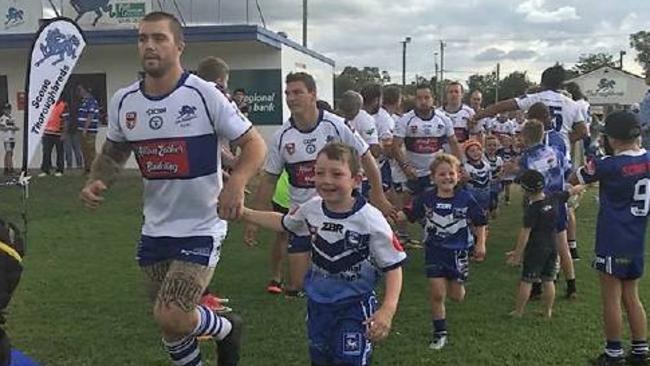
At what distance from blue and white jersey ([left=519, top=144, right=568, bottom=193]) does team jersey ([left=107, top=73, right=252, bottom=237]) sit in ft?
12.5

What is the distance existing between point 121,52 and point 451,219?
18.7m

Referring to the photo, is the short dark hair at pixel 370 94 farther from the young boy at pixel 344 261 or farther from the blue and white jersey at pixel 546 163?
the young boy at pixel 344 261

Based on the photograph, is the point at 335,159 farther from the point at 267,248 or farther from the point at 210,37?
the point at 210,37

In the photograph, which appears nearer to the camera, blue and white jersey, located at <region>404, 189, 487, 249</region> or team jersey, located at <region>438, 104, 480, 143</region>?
blue and white jersey, located at <region>404, 189, 487, 249</region>

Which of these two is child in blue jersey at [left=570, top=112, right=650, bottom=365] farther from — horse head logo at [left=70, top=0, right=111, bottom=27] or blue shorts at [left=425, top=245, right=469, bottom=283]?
horse head logo at [left=70, top=0, right=111, bottom=27]

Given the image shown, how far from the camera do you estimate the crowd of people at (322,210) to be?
4395 mm

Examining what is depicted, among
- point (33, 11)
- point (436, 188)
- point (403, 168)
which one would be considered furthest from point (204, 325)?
point (33, 11)

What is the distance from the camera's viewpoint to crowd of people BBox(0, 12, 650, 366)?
439cm

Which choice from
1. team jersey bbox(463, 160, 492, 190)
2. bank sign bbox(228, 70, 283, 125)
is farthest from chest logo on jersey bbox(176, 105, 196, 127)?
bank sign bbox(228, 70, 283, 125)

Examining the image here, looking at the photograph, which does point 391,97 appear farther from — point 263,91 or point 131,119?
point 263,91

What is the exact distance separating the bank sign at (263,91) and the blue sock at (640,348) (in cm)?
1757

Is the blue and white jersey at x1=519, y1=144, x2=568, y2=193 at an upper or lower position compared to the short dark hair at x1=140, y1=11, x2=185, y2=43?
lower

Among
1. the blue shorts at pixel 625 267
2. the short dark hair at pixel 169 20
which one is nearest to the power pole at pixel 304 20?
the blue shorts at pixel 625 267

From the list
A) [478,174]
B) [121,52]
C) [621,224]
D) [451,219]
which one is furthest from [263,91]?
[621,224]
